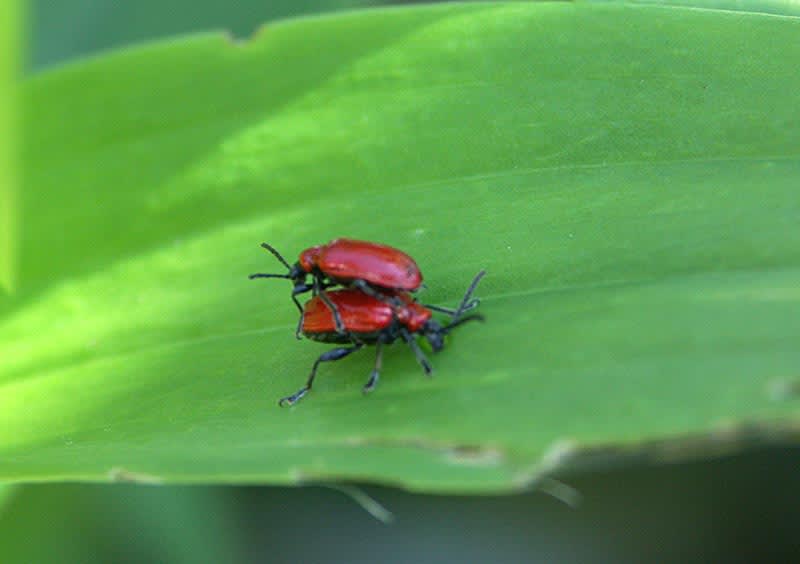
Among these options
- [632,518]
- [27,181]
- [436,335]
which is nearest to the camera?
[436,335]

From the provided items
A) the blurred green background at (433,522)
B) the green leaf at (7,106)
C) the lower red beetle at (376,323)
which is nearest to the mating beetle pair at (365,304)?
the lower red beetle at (376,323)

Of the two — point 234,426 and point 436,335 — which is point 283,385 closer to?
point 234,426

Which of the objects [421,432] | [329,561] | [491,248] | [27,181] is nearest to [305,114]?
[491,248]

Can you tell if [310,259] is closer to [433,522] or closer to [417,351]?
[417,351]

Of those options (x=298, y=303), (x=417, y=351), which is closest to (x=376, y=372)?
(x=417, y=351)

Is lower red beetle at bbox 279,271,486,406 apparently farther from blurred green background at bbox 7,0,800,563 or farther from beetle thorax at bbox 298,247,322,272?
blurred green background at bbox 7,0,800,563
